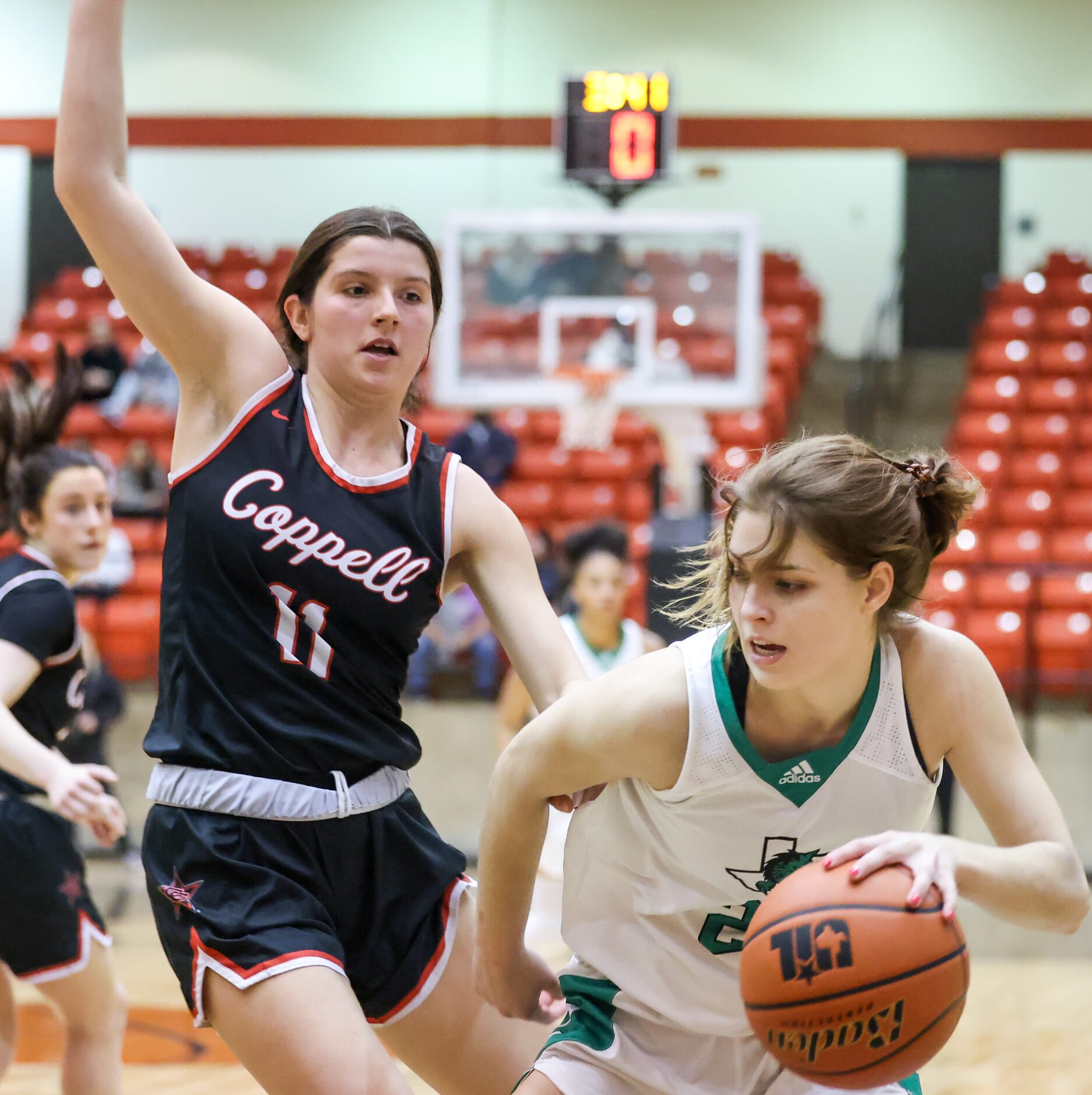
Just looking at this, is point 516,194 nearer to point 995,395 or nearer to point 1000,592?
point 995,395

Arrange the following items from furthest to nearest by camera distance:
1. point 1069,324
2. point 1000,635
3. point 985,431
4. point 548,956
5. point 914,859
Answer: point 1069,324 < point 985,431 < point 1000,635 < point 548,956 < point 914,859

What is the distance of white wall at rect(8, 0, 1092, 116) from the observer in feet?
46.5

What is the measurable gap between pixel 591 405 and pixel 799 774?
704 cm

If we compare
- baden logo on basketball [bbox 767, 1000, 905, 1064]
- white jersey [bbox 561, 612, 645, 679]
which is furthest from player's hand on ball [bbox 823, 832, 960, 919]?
white jersey [bbox 561, 612, 645, 679]

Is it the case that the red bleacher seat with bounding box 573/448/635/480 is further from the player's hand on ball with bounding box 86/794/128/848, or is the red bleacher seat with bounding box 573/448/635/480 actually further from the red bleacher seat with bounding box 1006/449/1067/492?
the player's hand on ball with bounding box 86/794/128/848

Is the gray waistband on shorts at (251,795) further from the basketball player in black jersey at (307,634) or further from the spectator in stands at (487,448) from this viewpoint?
the spectator in stands at (487,448)

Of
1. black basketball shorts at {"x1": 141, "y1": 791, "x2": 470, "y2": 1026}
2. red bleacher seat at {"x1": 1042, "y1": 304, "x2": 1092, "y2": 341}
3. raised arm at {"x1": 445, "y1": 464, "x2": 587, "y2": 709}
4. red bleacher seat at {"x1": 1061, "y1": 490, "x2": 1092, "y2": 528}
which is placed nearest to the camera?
black basketball shorts at {"x1": 141, "y1": 791, "x2": 470, "y2": 1026}

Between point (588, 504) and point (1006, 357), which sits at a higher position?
point (1006, 357)

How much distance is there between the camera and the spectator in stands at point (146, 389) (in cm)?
1159

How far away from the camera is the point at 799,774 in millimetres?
2025

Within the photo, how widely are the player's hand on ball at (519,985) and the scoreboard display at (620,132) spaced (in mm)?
8235

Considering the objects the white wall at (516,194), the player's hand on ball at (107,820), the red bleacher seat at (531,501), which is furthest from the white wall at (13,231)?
the player's hand on ball at (107,820)

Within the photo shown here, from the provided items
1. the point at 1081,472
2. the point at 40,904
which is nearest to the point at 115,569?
the point at 40,904

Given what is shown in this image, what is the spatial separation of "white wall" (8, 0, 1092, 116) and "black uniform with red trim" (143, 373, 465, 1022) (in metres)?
12.8
